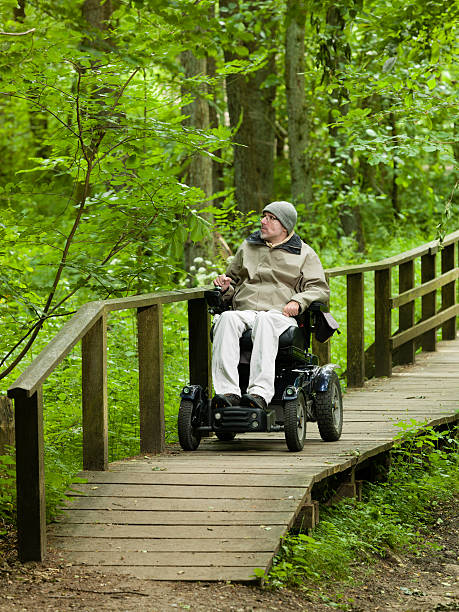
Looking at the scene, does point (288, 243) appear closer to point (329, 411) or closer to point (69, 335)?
point (329, 411)

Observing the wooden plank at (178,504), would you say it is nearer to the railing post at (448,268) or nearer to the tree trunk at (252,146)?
the railing post at (448,268)

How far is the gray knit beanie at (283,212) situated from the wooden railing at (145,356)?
0.76 m

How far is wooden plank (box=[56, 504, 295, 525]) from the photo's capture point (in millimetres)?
4598

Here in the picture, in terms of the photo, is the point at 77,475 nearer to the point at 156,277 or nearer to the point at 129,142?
the point at 156,277

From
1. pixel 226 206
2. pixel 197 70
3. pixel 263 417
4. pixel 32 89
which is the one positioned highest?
pixel 197 70

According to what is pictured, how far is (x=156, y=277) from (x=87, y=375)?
1368 mm

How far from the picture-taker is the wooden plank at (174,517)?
4.60 meters

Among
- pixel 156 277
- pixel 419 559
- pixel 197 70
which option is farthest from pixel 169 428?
pixel 197 70

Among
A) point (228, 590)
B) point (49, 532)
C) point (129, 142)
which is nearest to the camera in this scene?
point (228, 590)

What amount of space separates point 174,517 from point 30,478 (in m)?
0.79

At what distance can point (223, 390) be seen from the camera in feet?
19.1

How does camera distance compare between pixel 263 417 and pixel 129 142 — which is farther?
pixel 129 142

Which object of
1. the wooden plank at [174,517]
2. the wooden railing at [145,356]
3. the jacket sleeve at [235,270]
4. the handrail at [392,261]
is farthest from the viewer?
Answer: the handrail at [392,261]

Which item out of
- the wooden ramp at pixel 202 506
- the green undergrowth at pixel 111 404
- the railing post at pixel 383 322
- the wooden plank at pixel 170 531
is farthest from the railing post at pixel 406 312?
the wooden plank at pixel 170 531
